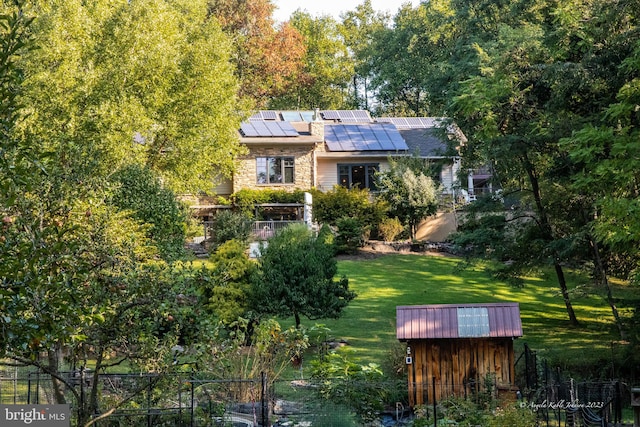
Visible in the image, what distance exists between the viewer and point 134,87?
29.2 m

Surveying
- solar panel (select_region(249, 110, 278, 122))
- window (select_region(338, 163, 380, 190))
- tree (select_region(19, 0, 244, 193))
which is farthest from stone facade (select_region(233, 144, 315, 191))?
solar panel (select_region(249, 110, 278, 122))

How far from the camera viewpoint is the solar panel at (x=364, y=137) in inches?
1633

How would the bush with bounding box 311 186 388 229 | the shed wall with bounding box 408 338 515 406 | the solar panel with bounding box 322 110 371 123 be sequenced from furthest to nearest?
the solar panel with bounding box 322 110 371 123
the bush with bounding box 311 186 388 229
the shed wall with bounding box 408 338 515 406

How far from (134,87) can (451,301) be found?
13.1 meters

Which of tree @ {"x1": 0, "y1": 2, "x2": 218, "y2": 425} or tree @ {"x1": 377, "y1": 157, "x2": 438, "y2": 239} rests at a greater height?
tree @ {"x1": 377, "y1": 157, "x2": 438, "y2": 239}

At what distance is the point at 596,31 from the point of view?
67.2ft

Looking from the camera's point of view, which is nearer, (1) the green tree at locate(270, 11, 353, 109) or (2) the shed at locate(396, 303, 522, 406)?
(2) the shed at locate(396, 303, 522, 406)

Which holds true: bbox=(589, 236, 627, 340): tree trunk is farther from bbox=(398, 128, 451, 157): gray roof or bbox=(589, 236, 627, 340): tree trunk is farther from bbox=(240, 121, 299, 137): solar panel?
bbox=(240, 121, 299, 137): solar panel

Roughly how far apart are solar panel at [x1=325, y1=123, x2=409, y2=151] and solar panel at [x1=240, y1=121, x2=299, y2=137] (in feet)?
6.97

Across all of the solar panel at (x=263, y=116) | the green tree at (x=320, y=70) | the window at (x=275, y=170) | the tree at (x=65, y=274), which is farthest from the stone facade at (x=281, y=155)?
the tree at (x=65, y=274)

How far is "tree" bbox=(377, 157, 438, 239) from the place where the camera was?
3619 cm

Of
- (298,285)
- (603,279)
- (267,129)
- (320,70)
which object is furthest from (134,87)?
(320,70)

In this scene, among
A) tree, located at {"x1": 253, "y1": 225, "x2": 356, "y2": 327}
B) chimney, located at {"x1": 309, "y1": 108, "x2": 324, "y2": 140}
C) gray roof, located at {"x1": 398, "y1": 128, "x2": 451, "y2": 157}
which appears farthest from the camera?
gray roof, located at {"x1": 398, "y1": 128, "x2": 451, "y2": 157}

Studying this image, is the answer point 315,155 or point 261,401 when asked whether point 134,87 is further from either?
point 261,401
